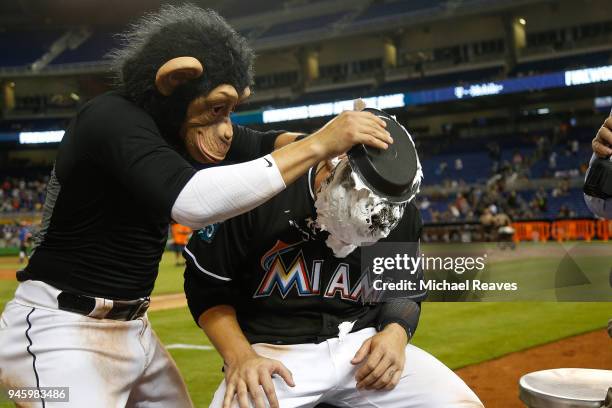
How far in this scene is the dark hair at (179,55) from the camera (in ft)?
7.34

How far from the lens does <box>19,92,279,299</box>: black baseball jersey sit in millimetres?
2027

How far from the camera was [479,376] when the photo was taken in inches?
229

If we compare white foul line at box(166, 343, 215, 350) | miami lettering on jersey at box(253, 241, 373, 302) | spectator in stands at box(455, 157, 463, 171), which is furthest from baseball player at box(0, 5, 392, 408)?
spectator in stands at box(455, 157, 463, 171)

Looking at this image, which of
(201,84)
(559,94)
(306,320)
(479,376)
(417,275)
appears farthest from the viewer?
(559,94)

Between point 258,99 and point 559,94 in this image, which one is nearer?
point 559,94

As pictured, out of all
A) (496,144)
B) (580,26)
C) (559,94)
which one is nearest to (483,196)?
(496,144)

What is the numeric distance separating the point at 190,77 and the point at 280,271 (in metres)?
0.76

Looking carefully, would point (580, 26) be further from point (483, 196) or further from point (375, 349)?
point (375, 349)

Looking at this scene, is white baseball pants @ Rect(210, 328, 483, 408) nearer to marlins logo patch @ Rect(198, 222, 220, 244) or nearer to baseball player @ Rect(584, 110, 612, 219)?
marlins logo patch @ Rect(198, 222, 220, 244)

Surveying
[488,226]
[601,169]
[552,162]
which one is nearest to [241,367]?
[601,169]

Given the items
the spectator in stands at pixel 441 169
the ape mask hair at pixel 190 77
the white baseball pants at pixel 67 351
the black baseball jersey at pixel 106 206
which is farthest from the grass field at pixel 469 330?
the spectator in stands at pixel 441 169

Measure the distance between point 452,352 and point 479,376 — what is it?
3.45 ft

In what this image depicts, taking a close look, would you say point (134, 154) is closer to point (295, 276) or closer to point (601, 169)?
point (295, 276)

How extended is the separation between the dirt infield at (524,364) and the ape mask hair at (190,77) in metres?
3.59
